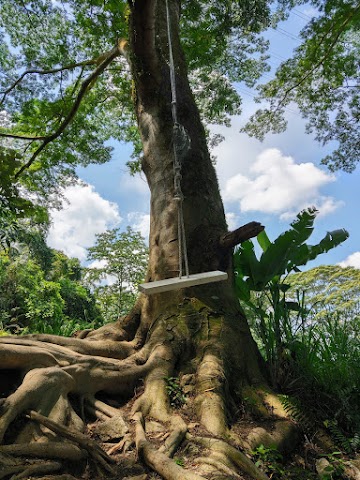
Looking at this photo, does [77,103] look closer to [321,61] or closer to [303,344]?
[321,61]

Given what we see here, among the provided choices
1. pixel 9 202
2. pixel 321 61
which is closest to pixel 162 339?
pixel 9 202

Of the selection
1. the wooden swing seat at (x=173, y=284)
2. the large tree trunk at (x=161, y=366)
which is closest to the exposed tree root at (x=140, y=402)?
the large tree trunk at (x=161, y=366)

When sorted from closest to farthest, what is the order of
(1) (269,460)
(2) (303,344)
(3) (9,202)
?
1. (1) (269,460)
2. (2) (303,344)
3. (3) (9,202)

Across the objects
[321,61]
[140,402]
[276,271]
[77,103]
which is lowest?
[140,402]

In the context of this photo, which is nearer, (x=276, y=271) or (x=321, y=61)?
(x=276, y=271)

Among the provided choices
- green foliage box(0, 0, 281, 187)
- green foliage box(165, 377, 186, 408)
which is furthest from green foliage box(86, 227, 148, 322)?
green foliage box(165, 377, 186, 408)

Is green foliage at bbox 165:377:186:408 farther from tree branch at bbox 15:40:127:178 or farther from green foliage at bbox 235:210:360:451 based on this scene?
tree branch at bbox 15:40:127:178

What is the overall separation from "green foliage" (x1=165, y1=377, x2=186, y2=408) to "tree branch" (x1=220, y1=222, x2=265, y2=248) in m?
1.25

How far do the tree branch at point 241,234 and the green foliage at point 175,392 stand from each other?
4.10 ft

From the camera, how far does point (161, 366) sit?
112 inches

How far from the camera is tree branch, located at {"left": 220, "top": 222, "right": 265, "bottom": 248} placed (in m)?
3.01

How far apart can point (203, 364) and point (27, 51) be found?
623 centimetres

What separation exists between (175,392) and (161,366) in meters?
0.24

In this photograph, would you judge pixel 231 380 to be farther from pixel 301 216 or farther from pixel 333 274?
pixel 333 274
